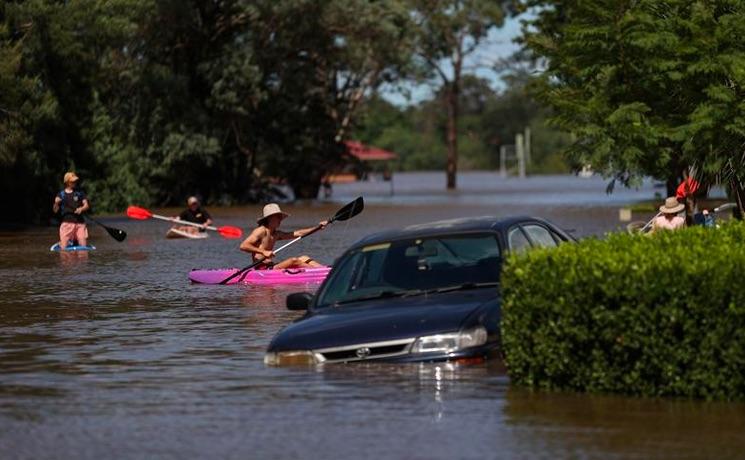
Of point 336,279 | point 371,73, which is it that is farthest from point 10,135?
point 371,73

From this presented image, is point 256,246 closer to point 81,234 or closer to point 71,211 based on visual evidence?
point 71,211

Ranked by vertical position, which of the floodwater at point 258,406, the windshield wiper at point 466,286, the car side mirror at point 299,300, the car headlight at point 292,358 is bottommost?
the floodwater at point 258,406

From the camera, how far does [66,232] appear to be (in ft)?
122

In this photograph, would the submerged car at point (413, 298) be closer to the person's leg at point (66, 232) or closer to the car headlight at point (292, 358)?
the car headlight at point (292, 358)

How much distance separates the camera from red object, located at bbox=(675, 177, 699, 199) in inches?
1148

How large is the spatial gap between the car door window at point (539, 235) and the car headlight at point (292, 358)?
2.67m

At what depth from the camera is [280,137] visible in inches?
2992

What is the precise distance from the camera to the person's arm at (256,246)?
2591 cm

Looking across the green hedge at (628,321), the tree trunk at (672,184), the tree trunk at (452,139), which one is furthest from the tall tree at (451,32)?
the green hedge at (628,321)

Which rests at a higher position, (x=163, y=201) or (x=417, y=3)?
(x=417, y=3)

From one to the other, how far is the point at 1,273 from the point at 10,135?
18.0m

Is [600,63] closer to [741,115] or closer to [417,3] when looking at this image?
[741,115]

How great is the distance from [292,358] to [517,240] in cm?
251

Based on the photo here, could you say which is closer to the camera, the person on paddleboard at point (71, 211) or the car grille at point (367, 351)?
the car grille at point (367, 351)
